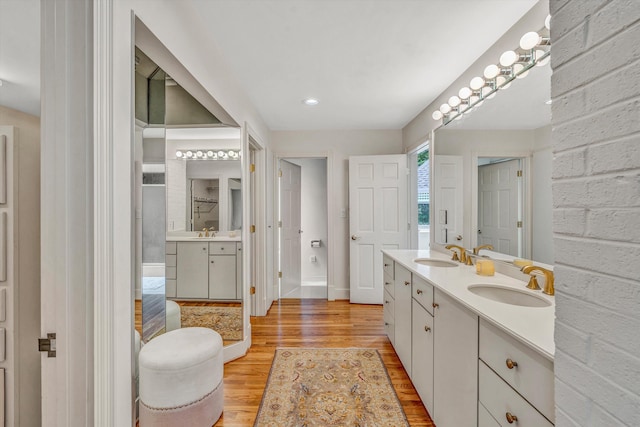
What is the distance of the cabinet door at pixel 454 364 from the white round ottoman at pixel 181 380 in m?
1.24

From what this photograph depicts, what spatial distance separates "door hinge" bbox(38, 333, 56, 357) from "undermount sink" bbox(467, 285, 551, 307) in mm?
1733

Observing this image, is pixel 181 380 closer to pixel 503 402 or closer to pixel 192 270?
pixel 192 270

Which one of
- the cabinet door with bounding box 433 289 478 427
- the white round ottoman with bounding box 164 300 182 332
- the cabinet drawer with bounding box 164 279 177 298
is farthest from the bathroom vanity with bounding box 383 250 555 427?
the cabinet drawer with bounding box 164 279 177 298

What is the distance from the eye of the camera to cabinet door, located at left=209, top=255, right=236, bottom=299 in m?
2.42

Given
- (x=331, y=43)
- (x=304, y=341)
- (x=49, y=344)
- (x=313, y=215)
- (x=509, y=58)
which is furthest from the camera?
(x=313, y=215)

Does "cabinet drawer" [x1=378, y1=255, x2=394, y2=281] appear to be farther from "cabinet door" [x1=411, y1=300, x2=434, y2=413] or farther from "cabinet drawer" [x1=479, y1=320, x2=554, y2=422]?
"cabinet drawer" [x1=479, y1=320, x2=554, y2=422]

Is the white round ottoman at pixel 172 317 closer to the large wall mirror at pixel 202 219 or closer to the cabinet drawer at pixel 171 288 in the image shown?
the large wall mirror at pixel 202 219

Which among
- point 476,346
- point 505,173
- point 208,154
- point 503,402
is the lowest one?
point 503,402

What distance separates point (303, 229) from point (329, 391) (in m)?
2.94

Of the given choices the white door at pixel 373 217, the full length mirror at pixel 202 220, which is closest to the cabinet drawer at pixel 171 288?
the full length mirror at pixel 202 220

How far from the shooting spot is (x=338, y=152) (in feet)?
12.5

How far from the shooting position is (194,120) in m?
2.19

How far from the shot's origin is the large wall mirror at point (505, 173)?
1451mm

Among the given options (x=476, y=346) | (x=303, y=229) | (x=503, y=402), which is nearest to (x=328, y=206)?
(x=303, y=229)
